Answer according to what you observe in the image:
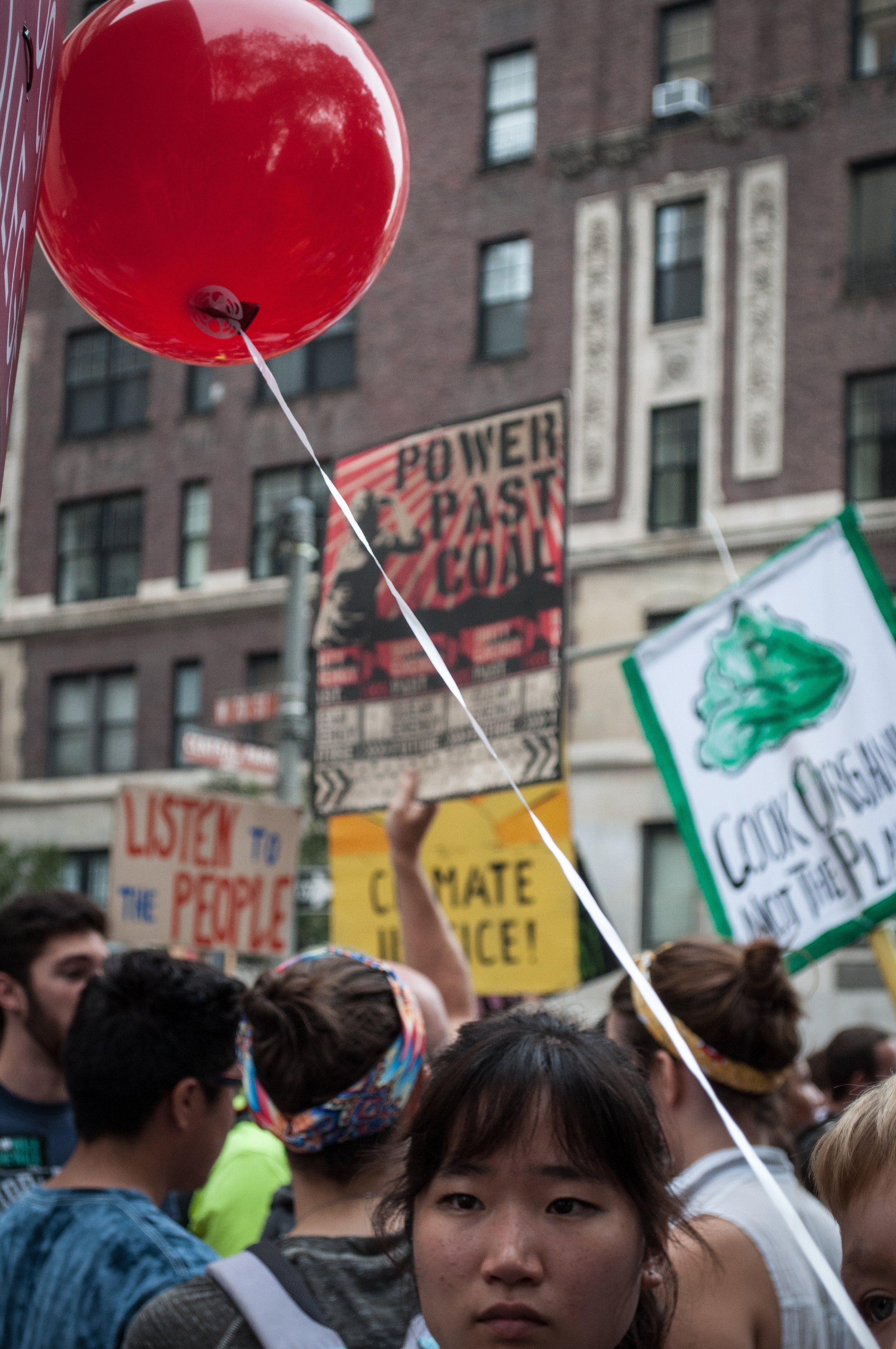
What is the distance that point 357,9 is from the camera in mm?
26844

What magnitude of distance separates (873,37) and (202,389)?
11769 mm

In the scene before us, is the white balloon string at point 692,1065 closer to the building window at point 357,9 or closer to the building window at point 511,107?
the building window at point 511,107

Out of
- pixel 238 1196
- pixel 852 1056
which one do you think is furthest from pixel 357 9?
pixel 238 1196

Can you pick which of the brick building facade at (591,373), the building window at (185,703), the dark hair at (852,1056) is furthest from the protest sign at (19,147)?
the building window at (185,703)

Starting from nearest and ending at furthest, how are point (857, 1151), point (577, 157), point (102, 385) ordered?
1. point (857, 1151)
2. point (577, 157)
3. point (102, 385)

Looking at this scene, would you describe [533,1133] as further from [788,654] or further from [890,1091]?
[788,654]

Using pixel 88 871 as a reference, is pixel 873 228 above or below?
above

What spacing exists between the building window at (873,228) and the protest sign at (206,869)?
1654cm

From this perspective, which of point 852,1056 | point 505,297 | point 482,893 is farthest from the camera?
point 505,297

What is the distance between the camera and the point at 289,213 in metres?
2.01

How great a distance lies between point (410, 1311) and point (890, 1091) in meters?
0.83

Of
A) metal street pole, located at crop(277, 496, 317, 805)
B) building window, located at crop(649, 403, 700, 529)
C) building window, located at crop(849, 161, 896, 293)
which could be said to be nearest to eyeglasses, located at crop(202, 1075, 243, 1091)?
metal street pole, located at crop(277, 496, 317, 805)

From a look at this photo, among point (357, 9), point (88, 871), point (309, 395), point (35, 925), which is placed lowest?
point (35, 925)

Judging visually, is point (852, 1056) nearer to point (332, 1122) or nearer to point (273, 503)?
point (332, 1122)
